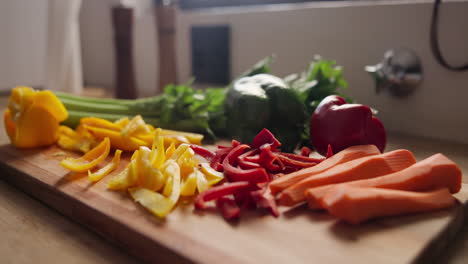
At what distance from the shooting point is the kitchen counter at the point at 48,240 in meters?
0.62

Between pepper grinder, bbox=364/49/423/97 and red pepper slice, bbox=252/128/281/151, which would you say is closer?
red pepper slice, bbox=252/128/281/151

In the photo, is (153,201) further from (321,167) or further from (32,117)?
(32,117)

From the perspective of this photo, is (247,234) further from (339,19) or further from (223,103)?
(339,19)

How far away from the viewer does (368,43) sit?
146cm

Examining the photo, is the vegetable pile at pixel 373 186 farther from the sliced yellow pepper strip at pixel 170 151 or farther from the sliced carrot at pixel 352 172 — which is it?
the sliced yellow pepper strip at pixel 170 151

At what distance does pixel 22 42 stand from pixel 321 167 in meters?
1.93

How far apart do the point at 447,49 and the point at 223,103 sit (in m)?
0.76

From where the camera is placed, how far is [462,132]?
128 centimetres

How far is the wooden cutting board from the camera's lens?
549 millimetres

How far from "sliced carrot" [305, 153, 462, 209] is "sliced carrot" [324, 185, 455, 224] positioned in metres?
0.02

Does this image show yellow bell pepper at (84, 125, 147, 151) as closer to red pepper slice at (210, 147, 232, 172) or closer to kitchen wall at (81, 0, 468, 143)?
red pepper slice at (210, 147, 232, 172)

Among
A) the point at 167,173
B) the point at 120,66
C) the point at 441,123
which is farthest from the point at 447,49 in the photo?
the point at 120,66

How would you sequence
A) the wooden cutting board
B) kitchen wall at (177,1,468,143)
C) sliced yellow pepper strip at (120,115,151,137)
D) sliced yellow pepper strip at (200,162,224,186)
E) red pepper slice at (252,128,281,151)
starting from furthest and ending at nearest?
1. kitchen wall at (177,1,468,143)
2. sliced yellow pepper strip at (120,115,151,137)
3. red pepper slice at (252,128,281,151)
4. sliced yellow pepper strip at (200,162,224,186)
5. the wooden cutting board

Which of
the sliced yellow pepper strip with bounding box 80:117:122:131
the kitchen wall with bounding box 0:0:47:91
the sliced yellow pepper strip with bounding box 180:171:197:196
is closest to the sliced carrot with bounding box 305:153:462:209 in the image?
the sliced yellow pepper strip with bounding box 180:171:197:196
